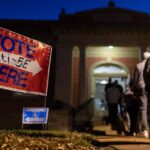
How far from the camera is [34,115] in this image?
623 centimetres

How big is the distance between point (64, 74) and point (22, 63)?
11298 mm

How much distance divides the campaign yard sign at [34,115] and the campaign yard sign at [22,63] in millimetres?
336

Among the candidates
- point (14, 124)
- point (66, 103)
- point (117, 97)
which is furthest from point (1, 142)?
point (66, 103)

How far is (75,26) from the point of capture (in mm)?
17484

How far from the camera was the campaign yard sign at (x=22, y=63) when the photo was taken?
19.1ft

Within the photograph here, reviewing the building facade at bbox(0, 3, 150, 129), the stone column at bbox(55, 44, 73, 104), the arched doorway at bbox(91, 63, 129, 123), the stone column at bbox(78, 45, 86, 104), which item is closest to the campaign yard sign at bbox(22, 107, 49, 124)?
the building facade at bbox(0, 3, 150, 129)

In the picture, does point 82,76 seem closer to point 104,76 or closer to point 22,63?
point 104,76

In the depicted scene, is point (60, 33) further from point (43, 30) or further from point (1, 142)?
point (1, 142)

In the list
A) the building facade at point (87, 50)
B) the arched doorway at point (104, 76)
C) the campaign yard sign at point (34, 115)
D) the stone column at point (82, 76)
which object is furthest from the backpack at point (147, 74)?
the arched doorway at point (104, 76)

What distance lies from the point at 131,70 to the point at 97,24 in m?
3.65

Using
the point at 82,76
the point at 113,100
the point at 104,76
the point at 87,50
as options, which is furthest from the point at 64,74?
the point at 113,100

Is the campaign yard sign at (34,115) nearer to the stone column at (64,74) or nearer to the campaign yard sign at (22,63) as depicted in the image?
the campaign yard sign at (22,63)

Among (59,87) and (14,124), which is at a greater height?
(59,87)

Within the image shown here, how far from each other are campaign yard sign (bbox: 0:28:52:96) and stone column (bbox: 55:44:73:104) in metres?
10.5
